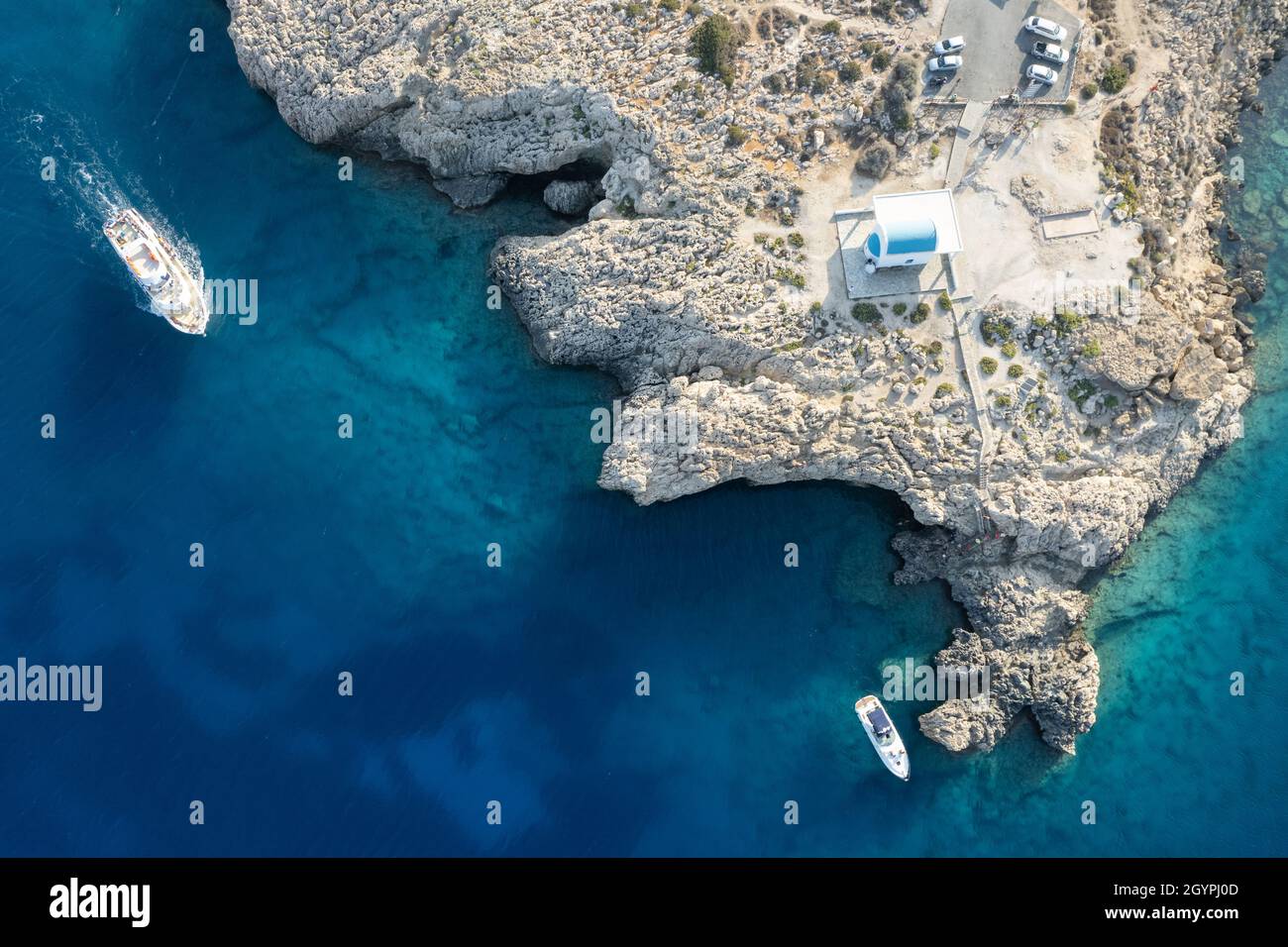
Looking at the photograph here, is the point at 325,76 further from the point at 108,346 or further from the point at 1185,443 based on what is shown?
the point at 1185,443

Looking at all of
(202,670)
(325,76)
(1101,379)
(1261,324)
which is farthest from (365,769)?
(1261,324)

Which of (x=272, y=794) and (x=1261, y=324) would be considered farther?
(x=1261, y=324)

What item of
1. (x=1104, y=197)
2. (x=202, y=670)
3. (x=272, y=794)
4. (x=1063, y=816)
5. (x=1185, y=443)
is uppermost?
(x=1104, y=197)

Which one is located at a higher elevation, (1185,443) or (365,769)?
(1185,443)

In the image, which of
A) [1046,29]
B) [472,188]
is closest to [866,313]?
[1046,29]

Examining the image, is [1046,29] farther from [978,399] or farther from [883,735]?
[883,735]
